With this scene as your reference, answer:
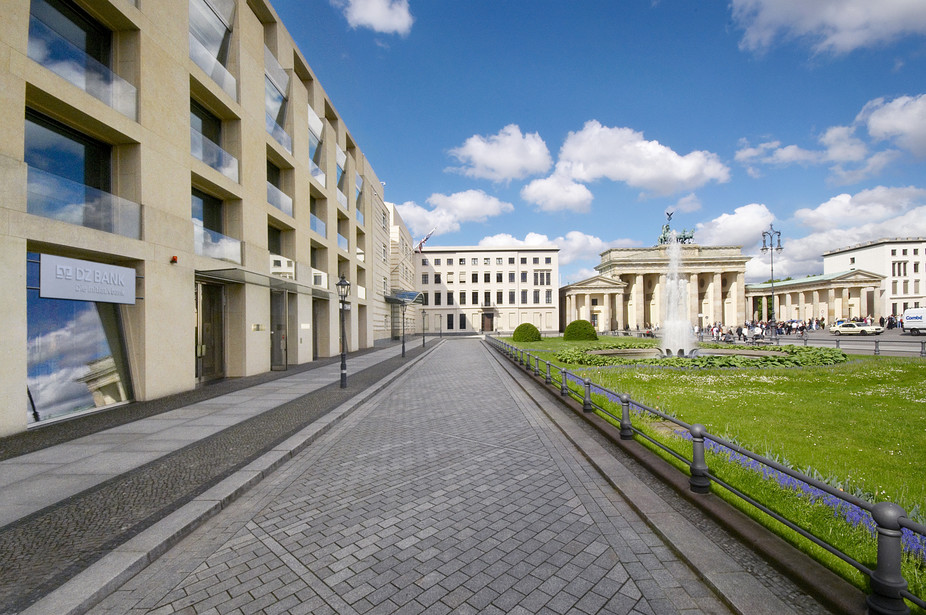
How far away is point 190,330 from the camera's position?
12750 mm

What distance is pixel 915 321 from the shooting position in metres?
40.0

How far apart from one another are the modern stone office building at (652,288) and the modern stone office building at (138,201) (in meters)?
61.2

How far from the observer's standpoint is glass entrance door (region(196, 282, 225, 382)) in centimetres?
1434

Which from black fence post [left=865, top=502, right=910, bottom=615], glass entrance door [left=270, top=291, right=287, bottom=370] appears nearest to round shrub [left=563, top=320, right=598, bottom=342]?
glass entrance door [left=270, top=291, right=287, bottom=370]

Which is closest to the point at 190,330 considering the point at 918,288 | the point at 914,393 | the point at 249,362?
the point at 249,362

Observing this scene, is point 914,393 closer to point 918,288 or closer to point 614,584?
point 614,584

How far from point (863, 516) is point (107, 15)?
17.6m

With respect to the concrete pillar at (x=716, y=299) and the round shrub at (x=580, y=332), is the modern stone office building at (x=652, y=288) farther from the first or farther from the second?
the round shrub at (x=580, y=332)

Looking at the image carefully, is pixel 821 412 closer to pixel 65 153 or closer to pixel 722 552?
pixel 722 552

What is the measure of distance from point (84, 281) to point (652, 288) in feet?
272

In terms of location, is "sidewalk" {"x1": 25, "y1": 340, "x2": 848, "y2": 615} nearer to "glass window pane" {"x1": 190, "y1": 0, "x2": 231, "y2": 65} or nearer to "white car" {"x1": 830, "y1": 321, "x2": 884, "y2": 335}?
"glass window pane" {"x1": 190, "y1": 0, "x2": 231, "y2": 65}

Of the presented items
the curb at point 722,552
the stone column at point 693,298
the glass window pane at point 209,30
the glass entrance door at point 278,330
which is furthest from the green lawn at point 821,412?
the stone column at point 693,298

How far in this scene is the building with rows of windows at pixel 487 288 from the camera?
76.8 m

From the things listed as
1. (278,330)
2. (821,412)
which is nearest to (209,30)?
(278,330)
